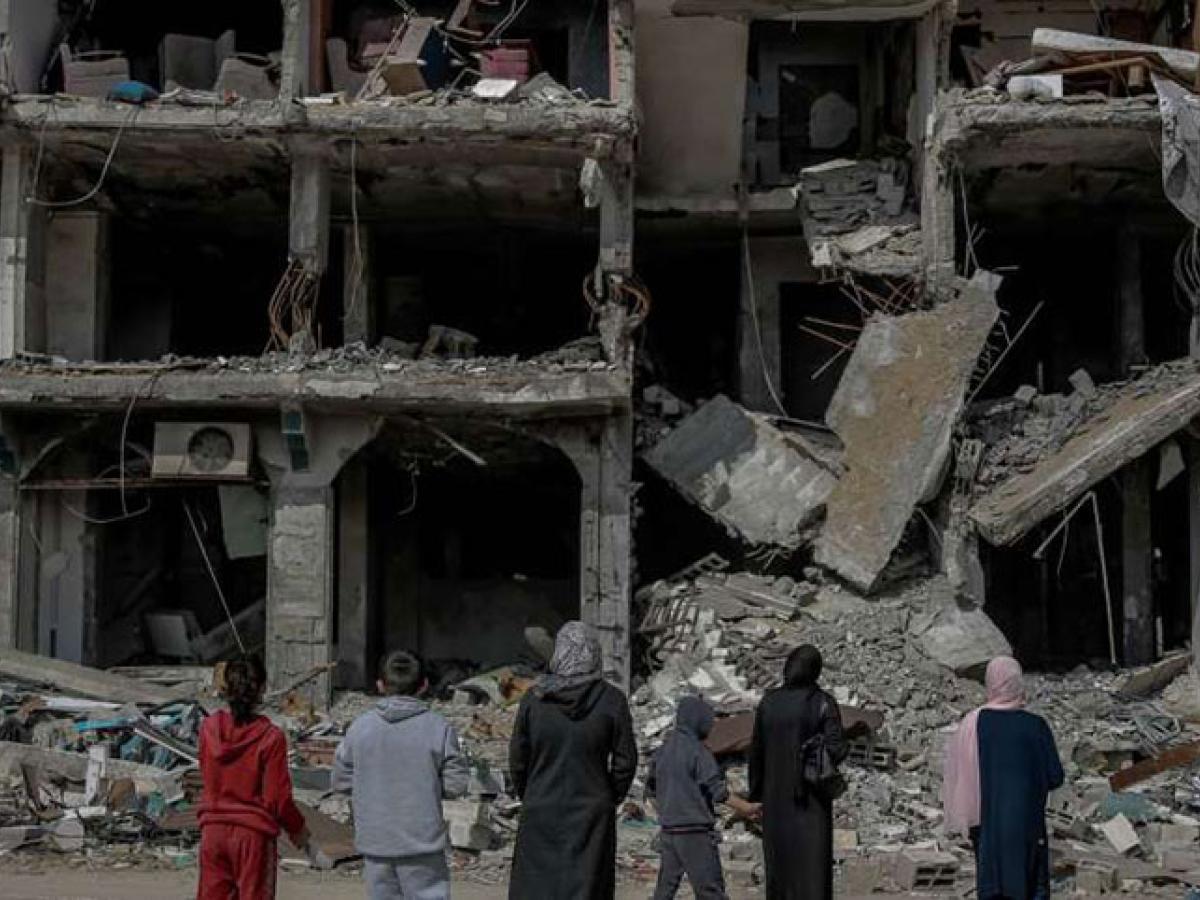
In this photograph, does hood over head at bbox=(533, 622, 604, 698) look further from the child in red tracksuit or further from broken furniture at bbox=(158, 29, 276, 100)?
broken furniture at bbox=(158, 29, 276, 100)

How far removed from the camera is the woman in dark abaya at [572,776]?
658 cm

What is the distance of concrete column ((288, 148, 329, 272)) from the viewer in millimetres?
18656

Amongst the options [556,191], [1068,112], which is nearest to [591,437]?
[556,191]

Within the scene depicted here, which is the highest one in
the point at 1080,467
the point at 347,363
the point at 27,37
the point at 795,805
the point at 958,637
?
the point at 27,37

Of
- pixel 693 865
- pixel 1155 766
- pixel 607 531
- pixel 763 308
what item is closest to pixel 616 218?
pixel 763 308

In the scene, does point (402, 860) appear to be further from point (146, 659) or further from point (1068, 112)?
point (146, 659)

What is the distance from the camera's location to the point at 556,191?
20312 mm

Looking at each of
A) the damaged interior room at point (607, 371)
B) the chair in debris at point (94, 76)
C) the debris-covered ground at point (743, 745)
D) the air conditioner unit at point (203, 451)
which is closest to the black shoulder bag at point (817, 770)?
the debris-covered ground at point (743, 745)

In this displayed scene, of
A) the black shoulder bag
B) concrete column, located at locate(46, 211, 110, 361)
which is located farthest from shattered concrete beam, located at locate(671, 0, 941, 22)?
→ the black shoulder bag

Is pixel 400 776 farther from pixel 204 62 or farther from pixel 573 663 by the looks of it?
pixel 204 62

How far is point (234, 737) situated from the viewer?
6.62 meters

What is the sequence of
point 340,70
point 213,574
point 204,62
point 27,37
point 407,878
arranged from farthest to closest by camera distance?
point 213,574 → point 204,62 → point 340,70 → point 27,37 → point 407,878

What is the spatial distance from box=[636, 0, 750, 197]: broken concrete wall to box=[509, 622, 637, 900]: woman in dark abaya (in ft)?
48.2

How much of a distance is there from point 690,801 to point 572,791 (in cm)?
199
